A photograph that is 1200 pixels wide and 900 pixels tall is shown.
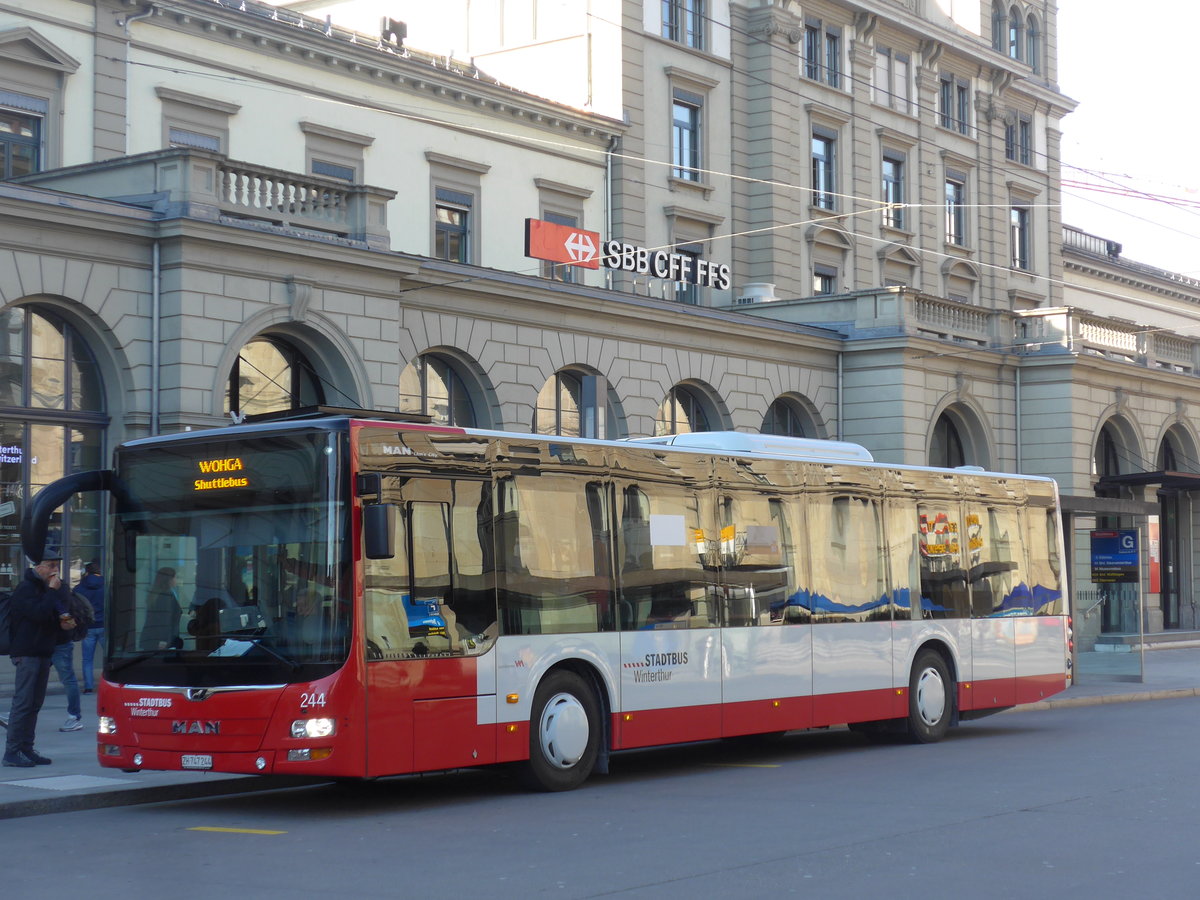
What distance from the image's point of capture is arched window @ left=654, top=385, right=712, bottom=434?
33594 millimetres

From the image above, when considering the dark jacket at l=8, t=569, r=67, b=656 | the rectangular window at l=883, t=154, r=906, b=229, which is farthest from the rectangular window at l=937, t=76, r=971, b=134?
the dark jacket at l=8, t=569, r=67, b=656

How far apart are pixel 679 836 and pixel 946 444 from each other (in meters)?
30.6

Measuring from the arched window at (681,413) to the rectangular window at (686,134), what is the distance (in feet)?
24.8

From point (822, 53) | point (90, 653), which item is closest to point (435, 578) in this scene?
point (90, 653)

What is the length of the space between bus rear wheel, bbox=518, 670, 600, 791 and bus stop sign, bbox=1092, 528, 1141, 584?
61.4 ft

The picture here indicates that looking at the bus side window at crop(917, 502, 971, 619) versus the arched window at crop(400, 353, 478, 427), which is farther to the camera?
the arched window at crop(400, 353, 478, 427)

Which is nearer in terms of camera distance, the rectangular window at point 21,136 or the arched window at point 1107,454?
→ the rectangular window at point 21,136

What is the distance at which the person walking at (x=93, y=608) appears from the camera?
2112cm

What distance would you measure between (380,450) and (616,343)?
19584 mm

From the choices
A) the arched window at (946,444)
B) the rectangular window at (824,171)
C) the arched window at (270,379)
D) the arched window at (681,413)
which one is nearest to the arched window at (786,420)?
the arched window at (681,413)

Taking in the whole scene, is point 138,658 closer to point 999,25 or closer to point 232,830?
point 232,830

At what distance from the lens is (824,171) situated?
4400 cm

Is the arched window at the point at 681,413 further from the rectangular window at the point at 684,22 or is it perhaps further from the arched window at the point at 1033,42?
the arched window at the point at 1033,42

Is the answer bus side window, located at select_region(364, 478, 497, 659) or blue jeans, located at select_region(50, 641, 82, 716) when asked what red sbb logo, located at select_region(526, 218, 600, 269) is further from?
bus side window, located at select_region(364, 478, 497, 659)
